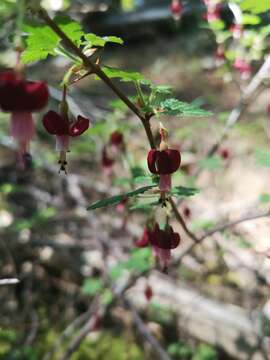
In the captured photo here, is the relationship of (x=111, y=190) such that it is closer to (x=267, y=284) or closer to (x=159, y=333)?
(x=159, y=333)

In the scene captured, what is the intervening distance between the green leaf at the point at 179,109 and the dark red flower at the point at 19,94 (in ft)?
1.19

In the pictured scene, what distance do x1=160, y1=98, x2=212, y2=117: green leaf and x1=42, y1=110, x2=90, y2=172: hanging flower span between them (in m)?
0.21

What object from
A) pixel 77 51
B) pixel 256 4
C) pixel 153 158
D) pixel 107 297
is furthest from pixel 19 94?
pixel 107 297

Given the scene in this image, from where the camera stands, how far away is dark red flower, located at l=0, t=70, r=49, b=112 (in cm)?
74

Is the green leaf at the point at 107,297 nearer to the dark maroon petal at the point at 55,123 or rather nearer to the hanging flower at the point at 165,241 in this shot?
the hanging flower at the point at 165,241

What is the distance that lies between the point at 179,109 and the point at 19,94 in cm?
44

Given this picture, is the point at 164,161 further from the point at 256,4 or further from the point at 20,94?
the point at 256,4

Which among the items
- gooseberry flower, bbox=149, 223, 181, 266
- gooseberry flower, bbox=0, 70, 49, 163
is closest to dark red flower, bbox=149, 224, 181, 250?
gooseberry flower, bbox=149, 223, 181, 266

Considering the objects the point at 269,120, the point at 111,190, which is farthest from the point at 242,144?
the point at 111,190

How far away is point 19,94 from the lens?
0.75 m

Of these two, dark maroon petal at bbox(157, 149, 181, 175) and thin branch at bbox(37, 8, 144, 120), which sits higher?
thin branch at bbox(37, 8, 144, 120)

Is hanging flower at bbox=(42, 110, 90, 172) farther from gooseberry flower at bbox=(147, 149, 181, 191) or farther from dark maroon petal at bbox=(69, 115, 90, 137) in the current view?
gooseberry flower at bbox=(147, 149, 181, 191)

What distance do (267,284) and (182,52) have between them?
6982mm

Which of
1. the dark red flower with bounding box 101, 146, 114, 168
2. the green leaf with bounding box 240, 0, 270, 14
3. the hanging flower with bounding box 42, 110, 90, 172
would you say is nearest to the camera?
the hanging flower with bounding box 42, 110, 90, 172
